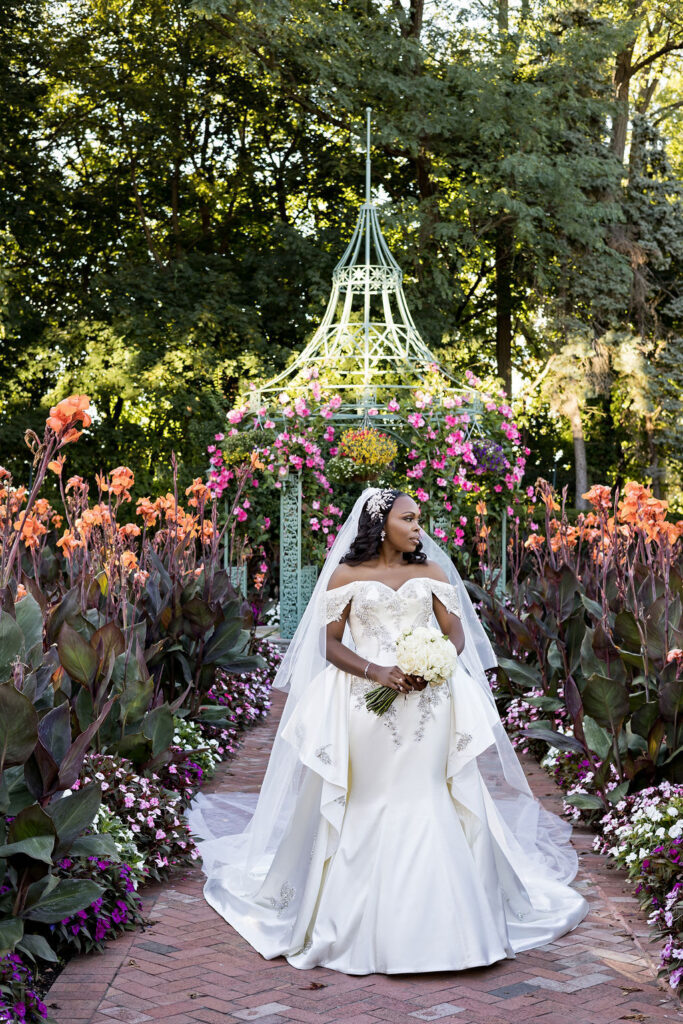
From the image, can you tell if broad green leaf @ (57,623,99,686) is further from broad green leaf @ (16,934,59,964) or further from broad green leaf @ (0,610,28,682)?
broad green leaf @ (16,934,59,964)

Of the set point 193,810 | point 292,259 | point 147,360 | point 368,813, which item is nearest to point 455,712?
point 368,813

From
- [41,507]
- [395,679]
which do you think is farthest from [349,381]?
[395,679]

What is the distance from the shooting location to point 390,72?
735 inches

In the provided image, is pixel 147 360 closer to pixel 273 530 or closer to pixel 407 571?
pixel 273 530

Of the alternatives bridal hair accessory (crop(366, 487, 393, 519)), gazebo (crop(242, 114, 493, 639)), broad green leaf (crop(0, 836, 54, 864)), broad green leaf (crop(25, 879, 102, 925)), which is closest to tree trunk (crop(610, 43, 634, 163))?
gazebo (crop(242, 114, 493, 639))

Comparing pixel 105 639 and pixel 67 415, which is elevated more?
pixel 67 415

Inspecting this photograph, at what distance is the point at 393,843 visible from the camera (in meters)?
4.21

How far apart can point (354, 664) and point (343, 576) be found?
40cm

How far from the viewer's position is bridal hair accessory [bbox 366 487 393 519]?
465 centimetres

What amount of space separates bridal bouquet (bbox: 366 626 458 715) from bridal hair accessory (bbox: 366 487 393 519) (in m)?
0.59

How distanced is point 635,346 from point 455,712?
1746 cm

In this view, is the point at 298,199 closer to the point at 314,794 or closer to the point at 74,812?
the point at 314,794

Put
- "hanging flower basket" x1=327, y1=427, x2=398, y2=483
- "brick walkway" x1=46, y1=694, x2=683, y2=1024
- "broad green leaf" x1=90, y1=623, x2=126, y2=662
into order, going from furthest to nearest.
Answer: "hanging flower basket" x1=327, y1=427, x2=398, y2=483
"broad green leaf" x1=90, y1=623, x2=126, y2=662
"brick walkway" x1=46, y1=694, x2=683, y2=1024

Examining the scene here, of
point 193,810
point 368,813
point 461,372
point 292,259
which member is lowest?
point 193,810
